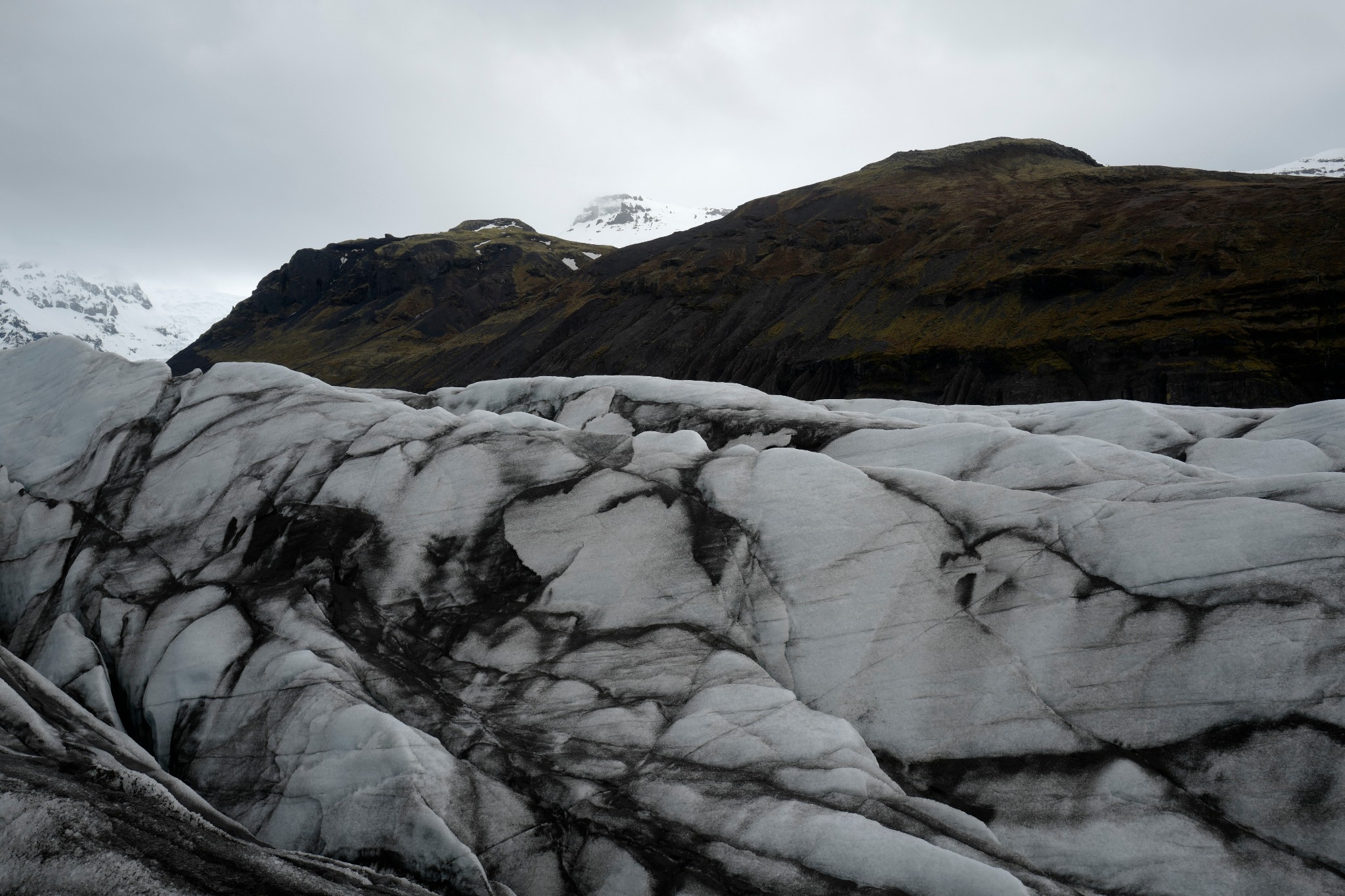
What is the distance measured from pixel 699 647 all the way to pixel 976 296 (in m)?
87.2

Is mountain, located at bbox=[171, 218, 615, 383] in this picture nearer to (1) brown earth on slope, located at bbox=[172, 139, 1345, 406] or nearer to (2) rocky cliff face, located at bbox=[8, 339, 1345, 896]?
(1) brown earth on slope, located at bbox=[172, 139, 1345, 406]

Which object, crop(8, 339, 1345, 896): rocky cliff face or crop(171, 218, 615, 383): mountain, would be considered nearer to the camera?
crop(8, 339, 1345, 896): rocky cliff face

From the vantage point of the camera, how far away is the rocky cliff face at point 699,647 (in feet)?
30.0

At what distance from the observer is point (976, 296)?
8838cm

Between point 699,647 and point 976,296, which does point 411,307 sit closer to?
point 976,296

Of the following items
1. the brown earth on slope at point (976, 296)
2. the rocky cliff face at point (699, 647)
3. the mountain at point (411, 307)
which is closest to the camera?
the rocky cliff face at point (699, 647)

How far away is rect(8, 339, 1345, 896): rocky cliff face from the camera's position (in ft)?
30.0

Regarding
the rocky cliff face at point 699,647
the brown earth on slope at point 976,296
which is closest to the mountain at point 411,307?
the brown earth on slope at point 976,296

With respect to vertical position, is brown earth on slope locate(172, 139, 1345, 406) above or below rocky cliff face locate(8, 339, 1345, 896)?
above

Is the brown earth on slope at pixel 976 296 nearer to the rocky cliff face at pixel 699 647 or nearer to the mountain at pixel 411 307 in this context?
the mountain at pixel 411 307

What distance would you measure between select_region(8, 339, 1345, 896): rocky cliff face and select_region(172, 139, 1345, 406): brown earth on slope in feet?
206

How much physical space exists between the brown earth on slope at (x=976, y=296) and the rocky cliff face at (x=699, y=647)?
62.9 m

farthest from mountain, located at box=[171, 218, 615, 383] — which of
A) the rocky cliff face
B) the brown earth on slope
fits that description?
the rocky cliff face

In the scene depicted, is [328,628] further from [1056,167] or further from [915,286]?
[1056,167]
